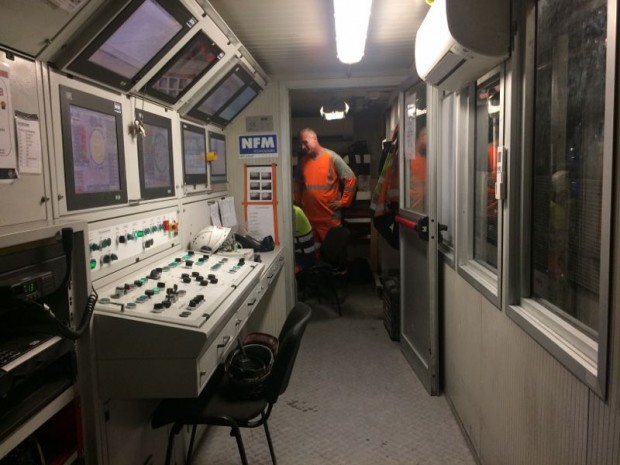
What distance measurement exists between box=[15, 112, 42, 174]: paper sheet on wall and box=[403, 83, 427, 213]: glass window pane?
2.26 m

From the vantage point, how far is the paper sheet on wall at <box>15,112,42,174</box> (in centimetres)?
139

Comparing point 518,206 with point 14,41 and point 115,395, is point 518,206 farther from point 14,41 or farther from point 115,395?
point 14,41

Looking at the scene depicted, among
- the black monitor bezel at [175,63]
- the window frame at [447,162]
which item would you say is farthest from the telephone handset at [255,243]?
the window frame at [447,162]

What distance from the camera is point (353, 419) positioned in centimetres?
267

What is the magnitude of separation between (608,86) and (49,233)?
1.40 metres

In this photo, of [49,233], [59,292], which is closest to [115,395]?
[59,292]

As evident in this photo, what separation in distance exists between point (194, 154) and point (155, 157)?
0.59 metres

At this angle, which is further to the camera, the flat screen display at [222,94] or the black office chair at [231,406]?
the flat screen display at [222,94]

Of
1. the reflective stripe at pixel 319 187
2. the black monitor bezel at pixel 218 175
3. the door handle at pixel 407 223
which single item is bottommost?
the door handle at pixel 407 223

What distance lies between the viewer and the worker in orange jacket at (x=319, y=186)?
5000mm

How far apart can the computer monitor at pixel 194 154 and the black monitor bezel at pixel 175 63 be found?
29cm

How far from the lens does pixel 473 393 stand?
2295 mm

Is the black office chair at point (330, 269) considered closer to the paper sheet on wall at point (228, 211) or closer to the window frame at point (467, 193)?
the paper sheet on wall at point (228, 211)

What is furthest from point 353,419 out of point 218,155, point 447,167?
point 218,155
